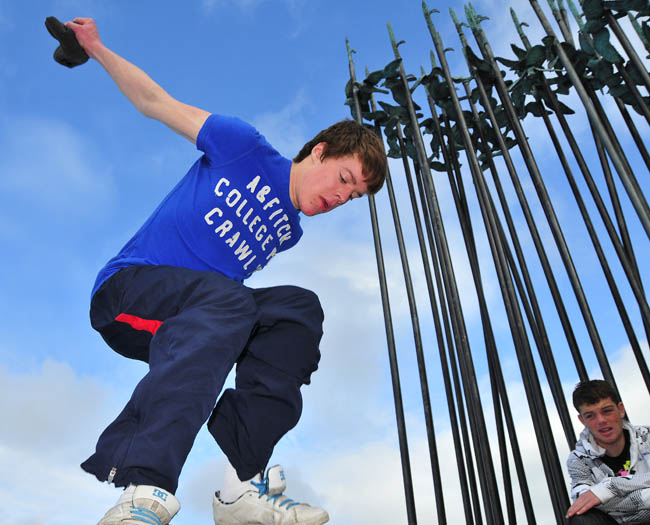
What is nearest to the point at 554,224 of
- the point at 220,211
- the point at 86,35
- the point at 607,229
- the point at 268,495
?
the point at 607,229

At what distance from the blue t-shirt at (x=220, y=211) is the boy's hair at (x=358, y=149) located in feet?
0.52

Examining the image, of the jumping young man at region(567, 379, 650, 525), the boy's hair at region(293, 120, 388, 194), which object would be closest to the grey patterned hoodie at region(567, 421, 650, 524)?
the jumping young man at region(567, 379, 650, 525)

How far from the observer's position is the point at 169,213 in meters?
1.51

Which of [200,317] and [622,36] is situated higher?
[622,36]

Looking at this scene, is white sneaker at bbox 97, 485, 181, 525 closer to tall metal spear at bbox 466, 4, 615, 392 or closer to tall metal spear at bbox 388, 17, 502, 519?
tall metal spear at bbox 388, 17, 502, 519

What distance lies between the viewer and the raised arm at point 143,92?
4.61ft

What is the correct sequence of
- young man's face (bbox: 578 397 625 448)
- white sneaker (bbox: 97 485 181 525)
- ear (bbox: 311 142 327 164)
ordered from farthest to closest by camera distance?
young man's face (bbox: 578 397 625 448), ear (bbox: 311 142 327 164), white sneaker (bbox: 97 485 181 525)

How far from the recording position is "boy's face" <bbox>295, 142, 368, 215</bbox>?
153 cm

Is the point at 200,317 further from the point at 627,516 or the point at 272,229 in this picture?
the point at 627,516

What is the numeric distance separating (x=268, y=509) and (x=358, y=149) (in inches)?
39.4

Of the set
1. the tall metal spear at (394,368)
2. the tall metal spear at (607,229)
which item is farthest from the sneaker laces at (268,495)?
the tall metal spear at (607,229)

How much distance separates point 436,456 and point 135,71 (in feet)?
5.25

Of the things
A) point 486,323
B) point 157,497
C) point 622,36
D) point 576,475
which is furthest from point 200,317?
point 622,36

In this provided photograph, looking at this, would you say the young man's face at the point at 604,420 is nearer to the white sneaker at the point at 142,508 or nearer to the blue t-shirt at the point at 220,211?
the blue t-shirt at the point at 220,211
